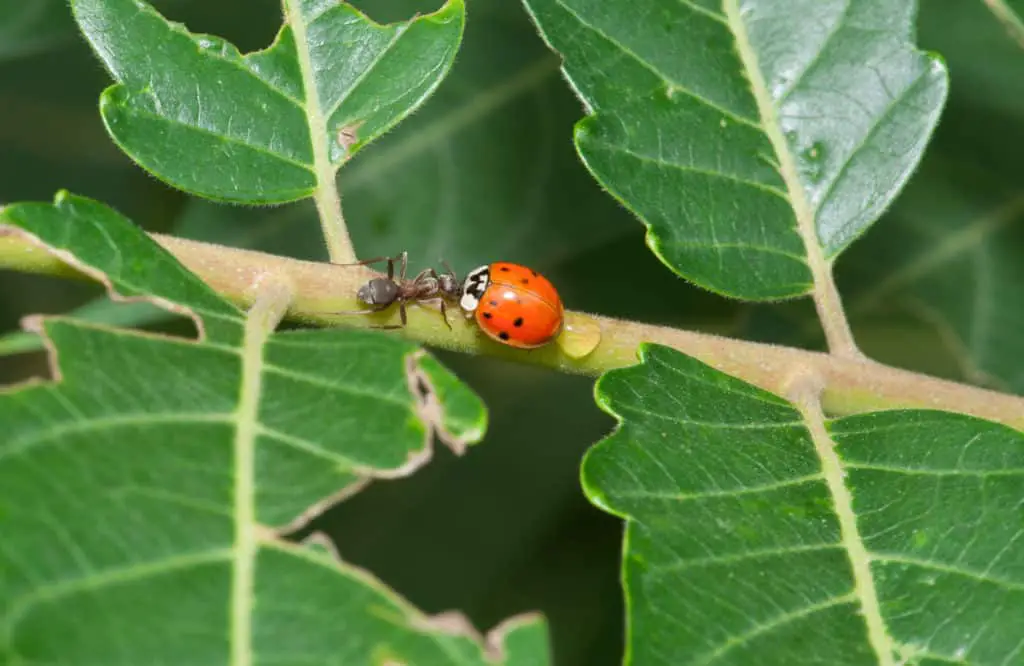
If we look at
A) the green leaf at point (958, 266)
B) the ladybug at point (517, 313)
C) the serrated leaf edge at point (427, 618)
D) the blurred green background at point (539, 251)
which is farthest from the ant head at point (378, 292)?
the green leaf at point (958, 266)

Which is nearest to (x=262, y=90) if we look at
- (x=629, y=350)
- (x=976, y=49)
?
(x=629, y=350)

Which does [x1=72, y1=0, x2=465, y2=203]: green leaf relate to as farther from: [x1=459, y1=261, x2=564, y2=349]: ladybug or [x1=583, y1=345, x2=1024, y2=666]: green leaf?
[x1=583, y1=345, x2=1024, y2=666]: green leaf

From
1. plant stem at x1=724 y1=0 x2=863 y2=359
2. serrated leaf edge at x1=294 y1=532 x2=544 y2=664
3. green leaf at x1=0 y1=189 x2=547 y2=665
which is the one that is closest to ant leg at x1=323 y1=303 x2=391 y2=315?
green leaf at x1=0 y1=189 x2=547 y2=665

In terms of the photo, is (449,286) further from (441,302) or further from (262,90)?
(262,90)

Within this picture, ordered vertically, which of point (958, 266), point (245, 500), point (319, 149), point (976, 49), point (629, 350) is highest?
point (976, 49)

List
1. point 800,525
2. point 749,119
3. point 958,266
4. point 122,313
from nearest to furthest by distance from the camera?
point 800,525
point 749,119
point 122,313
point 958,266

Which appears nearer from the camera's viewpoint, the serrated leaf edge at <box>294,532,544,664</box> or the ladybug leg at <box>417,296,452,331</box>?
the serrated leaf edge at <box>294,532,544,664</box>

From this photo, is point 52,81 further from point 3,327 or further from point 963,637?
point 963,637
